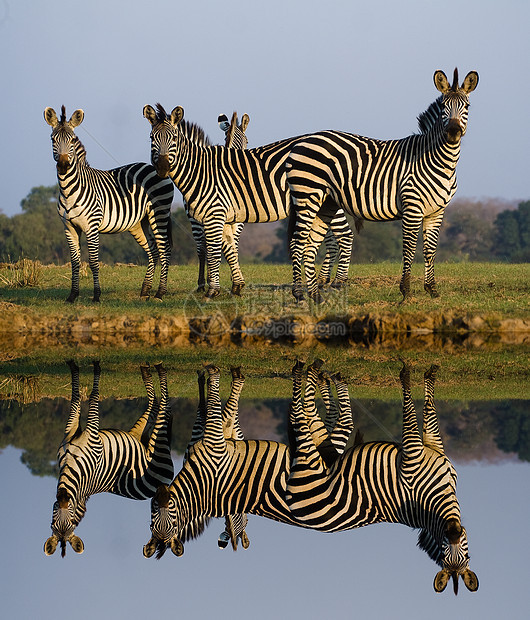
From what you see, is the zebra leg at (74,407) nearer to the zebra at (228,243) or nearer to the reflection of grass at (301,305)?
the reflection of grass at (301,305)

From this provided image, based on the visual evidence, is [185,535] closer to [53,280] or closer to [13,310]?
[13,310]

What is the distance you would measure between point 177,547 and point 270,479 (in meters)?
1.13

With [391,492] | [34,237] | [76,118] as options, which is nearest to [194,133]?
[76,118]

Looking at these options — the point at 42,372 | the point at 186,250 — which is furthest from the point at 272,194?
the point at 186,250

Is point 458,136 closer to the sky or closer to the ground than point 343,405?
closer to the sky

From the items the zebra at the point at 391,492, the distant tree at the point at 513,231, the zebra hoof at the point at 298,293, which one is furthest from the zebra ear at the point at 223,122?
the distant tree at the point at 513,231

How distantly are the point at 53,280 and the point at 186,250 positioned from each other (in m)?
22.8

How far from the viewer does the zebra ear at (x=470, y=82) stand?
1125 centimetres

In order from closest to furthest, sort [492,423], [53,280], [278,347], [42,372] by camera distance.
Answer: [492,423]
[42,372]
[278,347]
[53,280]

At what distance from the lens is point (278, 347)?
11.0 m

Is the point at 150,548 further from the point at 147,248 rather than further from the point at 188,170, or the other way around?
the point at 147,248

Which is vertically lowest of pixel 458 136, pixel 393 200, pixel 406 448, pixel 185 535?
pixel 185 535

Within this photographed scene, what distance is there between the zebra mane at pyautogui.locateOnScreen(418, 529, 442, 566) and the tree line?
28.1m

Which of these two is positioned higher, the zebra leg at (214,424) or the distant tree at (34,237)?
the distant tree at (34,237)
